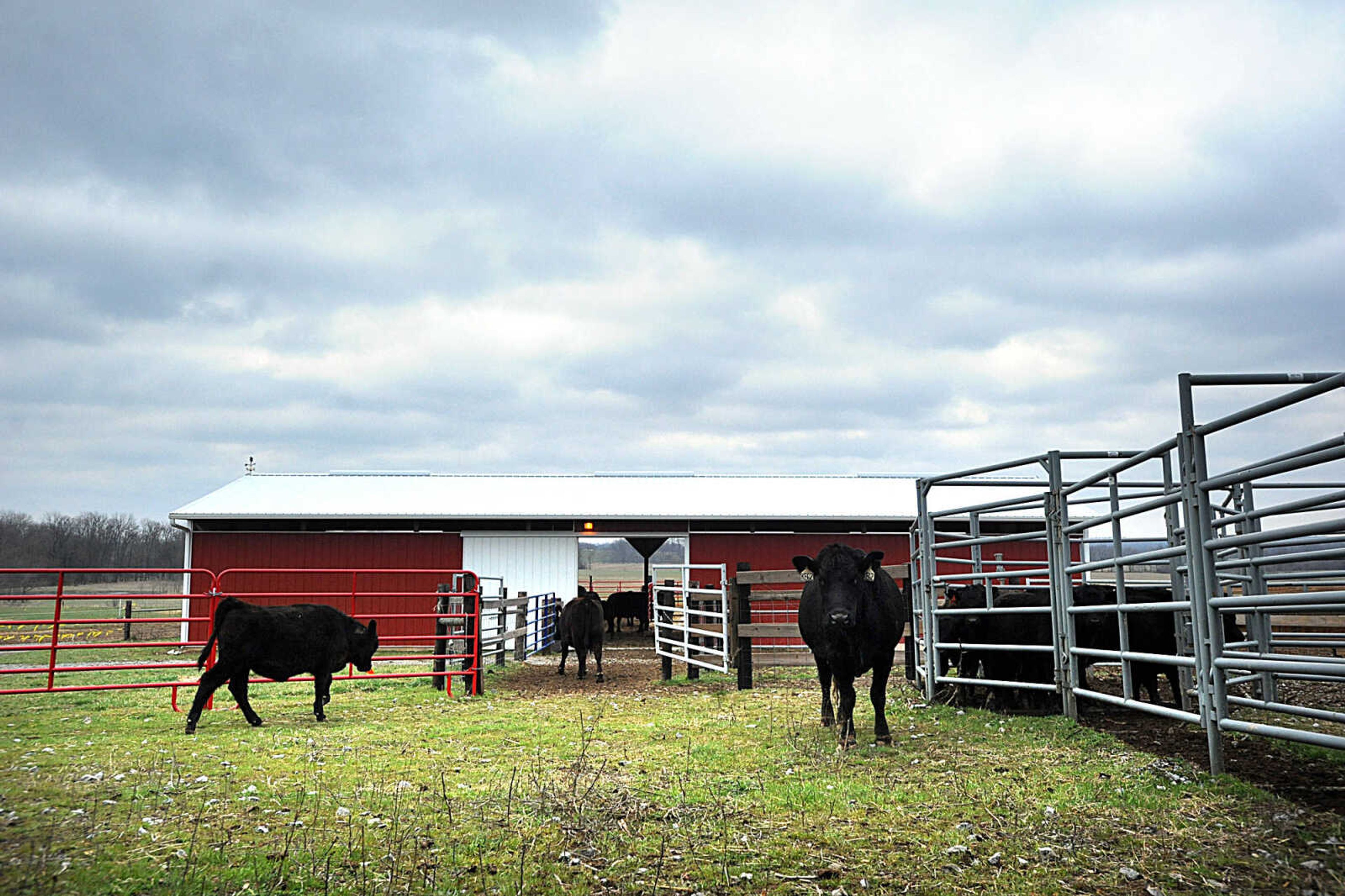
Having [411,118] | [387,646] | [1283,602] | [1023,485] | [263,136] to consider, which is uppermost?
[411,118]

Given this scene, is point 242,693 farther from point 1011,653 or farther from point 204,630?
point 204,630

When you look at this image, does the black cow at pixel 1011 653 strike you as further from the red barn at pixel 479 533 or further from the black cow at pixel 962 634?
the red barn at pixel 479 533

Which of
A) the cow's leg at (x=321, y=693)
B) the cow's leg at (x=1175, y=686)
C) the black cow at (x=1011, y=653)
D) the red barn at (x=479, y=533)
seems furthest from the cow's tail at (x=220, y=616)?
the red barn at (x=479, y=533)

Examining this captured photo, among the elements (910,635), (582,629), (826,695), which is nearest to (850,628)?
(826,695)

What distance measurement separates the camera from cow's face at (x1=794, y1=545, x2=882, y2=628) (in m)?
7.82

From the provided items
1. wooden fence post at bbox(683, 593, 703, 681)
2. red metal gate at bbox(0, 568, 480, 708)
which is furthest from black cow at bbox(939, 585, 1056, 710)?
red metal gate at bbox(0, 568, 480, 708)

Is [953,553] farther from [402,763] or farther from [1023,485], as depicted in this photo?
[402,763]

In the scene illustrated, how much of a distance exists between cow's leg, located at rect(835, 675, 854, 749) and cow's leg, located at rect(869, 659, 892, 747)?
20 cm

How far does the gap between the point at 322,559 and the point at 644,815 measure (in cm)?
Result: 2004

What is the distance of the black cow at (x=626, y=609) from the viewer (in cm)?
2792

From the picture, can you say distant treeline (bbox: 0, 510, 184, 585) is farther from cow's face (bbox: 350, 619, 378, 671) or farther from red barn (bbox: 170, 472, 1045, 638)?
cow's face (bbox: 350, 619, 378, 671)

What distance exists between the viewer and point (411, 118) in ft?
44.6

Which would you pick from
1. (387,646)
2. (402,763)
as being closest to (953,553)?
(387,646)

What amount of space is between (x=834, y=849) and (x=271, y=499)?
23.4 meters
